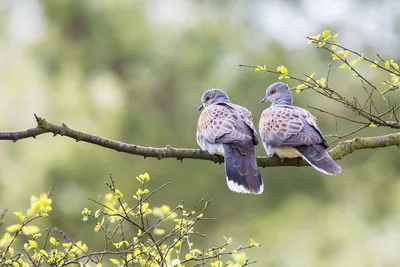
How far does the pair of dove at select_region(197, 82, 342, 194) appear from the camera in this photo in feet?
8.59

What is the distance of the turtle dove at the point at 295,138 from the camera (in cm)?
258

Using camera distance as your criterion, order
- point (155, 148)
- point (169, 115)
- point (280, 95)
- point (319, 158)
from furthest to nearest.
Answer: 1. point (169, 115)
2. point (280, 95)
3. point (319, 158)
4. point (155, 148)

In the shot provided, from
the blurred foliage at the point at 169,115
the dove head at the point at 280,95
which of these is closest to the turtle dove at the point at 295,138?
the dove head at the point at 280,95

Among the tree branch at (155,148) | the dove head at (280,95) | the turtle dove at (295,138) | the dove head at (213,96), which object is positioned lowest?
the tree branch at (155,148)

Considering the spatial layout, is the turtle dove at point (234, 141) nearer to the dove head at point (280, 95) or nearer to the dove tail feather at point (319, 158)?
the dove tail feather at point (319, 158)

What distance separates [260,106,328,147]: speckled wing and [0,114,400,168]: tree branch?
3.1 inches

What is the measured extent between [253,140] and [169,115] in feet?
14.8

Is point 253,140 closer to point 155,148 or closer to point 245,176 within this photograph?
point 245,176

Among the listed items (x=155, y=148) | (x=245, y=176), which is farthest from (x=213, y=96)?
(x=155, y=148)

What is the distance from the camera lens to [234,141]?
2766mm

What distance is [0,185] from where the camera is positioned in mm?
6199

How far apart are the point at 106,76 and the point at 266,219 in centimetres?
224

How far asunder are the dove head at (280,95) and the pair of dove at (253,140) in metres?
0.20

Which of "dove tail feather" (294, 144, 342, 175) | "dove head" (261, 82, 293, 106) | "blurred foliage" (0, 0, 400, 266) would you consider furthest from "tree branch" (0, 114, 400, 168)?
"blurred foliage" (0, 0, 400, 266)
